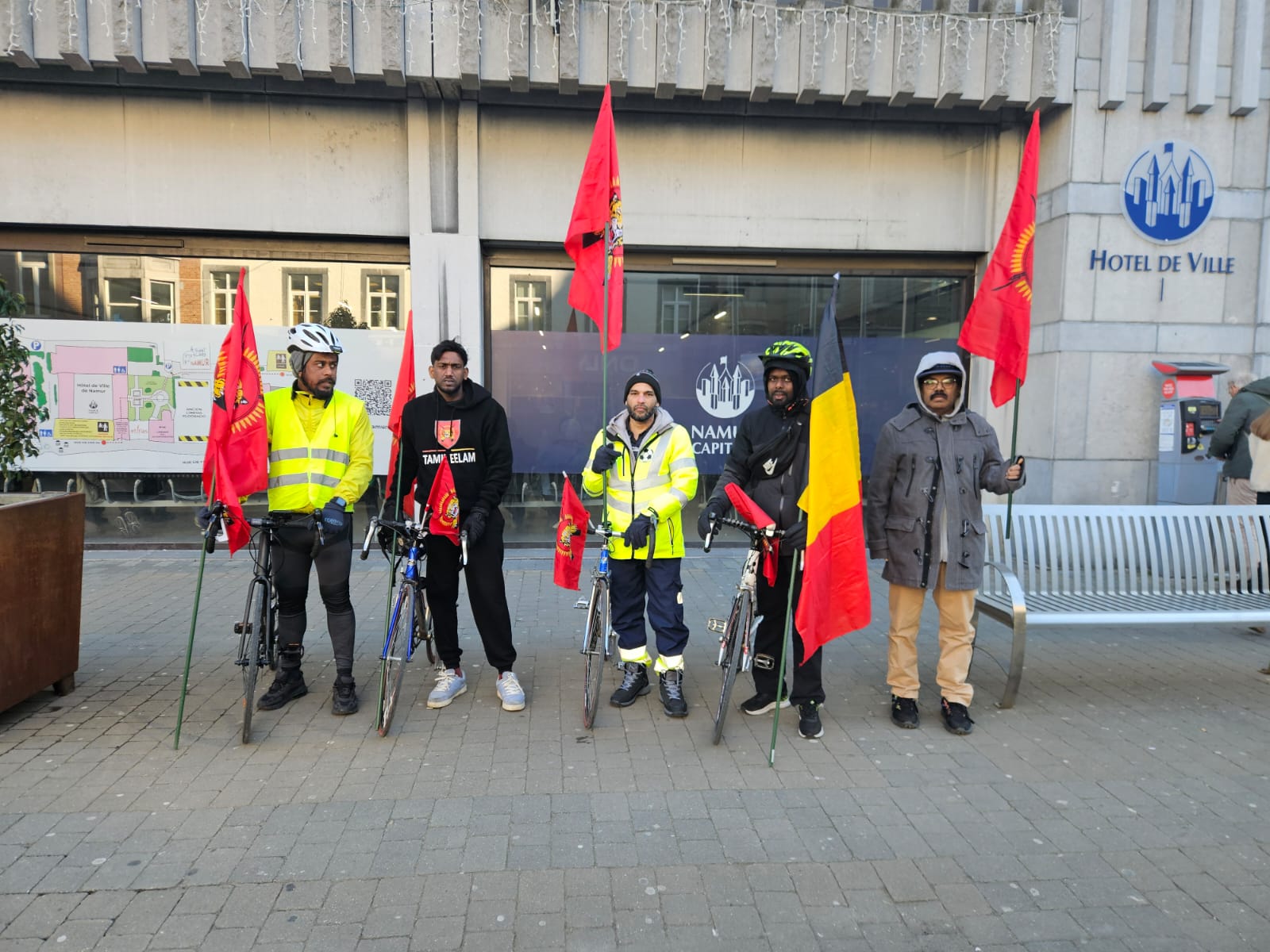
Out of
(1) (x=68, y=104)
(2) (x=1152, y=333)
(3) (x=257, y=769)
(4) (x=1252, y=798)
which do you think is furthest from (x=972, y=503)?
(1) (x=68, y=104)

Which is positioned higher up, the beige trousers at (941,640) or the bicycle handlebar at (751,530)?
the bicycle handlebar at (751,530)

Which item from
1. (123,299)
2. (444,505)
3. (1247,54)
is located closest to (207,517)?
(444,505)

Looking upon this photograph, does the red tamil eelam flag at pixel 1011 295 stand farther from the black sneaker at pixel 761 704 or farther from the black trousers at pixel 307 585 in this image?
the black trousers at pixel 307 585

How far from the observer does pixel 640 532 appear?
4.08 metres

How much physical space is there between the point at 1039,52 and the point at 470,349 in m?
6.80

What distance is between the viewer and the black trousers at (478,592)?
4.43 m

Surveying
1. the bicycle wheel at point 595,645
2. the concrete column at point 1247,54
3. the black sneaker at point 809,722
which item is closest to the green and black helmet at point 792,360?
the bicycle wheel at point 595,645

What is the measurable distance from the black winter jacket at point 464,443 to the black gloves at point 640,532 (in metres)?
0.78

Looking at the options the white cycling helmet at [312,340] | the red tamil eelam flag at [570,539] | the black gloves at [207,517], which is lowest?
the red tamil eelam flag at [570,539]

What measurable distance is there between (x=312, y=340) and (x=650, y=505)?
205cm

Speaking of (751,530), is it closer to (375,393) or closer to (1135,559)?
(1135,559)

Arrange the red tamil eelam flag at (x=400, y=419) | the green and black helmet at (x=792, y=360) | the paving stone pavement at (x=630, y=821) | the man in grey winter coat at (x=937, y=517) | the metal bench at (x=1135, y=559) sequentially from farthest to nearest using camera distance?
1. the metal bench at (x=1135, y=559)
2. the red tamil eelam flag at (x=400, y=419)
3. the man in grey winter coat at (x=937, y=517)
4. the green and black helmet at (x=792, y=360)
5. the paving stone pavement at (x=630, y=821)

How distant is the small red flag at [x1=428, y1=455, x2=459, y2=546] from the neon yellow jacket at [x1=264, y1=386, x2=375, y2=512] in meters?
0.46

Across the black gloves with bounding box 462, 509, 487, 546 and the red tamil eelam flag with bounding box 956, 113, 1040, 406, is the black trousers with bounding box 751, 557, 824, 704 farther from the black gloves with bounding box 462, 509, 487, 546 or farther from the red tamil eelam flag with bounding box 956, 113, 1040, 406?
the red tamil eelam flag with bounding box 956, 113, 1040, 406
